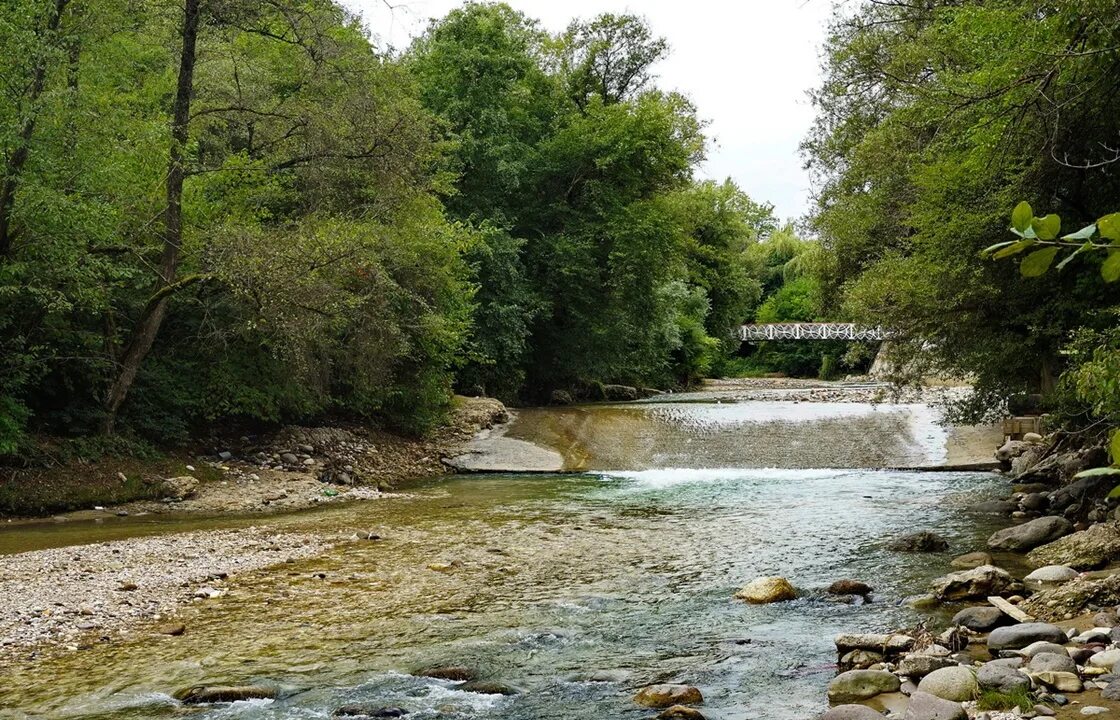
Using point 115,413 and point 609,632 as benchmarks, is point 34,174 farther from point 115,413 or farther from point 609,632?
point 609,632

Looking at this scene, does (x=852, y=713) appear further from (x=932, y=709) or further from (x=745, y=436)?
(x=745, y=436)

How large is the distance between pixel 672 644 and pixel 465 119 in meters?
24.1

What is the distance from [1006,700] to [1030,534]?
597 centimetres

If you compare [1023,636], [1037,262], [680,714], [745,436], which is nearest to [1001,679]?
[1023,636]

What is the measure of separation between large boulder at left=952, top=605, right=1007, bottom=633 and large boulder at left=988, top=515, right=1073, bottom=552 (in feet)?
11.5

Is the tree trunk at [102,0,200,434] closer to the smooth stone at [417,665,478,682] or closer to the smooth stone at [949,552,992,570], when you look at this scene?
the smooth stone at [417,665,478,682]

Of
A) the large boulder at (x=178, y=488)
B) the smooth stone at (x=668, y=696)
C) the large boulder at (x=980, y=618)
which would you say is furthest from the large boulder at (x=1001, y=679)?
the large boulder at (x=178, y=488)

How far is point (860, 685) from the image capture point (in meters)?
6.45

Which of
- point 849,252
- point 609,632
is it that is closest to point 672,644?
point 609,632

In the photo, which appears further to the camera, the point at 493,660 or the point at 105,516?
the point at 105,516

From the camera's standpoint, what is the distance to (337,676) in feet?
23.5

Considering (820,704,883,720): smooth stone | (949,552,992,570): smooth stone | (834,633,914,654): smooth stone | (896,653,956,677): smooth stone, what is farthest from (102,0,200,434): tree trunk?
(820,704,883,720): smooth stone

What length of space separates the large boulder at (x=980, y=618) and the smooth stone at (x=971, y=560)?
2.10 meters

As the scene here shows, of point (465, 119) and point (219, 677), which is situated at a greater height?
point (465, 119)
